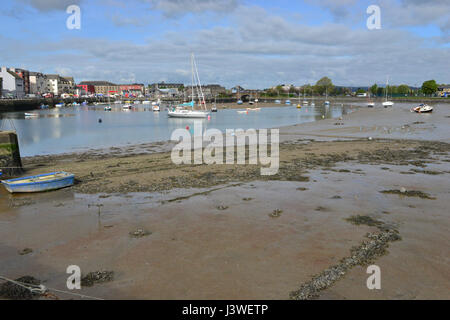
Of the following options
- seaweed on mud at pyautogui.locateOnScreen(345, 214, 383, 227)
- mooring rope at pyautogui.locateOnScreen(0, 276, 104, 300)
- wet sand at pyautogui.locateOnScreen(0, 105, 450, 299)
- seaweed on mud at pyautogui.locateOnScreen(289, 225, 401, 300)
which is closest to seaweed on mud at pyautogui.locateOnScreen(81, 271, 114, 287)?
wet sand at pyautogui.locateOnScreen(0, 105, 450, 299)

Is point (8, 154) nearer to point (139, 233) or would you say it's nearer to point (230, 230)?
point (139, 233)

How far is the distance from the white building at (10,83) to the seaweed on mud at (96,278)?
163m

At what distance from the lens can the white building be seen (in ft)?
478

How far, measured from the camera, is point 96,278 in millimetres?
8688

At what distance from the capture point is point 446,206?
44.7 feet

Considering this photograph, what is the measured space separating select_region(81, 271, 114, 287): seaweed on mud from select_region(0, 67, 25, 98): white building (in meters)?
163

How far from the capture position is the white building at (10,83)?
14562 centimetres

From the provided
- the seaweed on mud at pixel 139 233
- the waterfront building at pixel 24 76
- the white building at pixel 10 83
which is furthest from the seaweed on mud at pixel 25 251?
the waterfront building at pixel 24 76

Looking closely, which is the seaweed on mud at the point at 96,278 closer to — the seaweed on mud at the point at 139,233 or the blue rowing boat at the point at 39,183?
the seaweed on mud at the point at 139,233

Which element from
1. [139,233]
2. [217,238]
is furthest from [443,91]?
[139,233]

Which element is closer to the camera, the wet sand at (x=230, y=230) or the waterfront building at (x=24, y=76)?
the wet sand at (x=230, y=230)

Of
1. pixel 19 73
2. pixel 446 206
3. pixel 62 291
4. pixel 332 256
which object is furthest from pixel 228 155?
pixel 19 73

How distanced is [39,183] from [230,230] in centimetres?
1030

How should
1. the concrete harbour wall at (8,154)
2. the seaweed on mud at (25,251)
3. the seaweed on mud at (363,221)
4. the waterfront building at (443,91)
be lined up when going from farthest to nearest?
the waterfront building at (443,91), the concrete harbour wall at (8,154), the seaweed on mud at (363,221), the seaweed on mud at (25,251)
